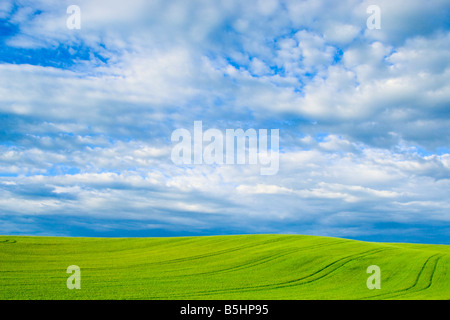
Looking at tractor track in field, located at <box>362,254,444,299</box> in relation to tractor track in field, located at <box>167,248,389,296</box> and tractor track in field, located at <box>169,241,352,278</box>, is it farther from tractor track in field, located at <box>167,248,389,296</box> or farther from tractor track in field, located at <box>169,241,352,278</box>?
tractor track in field, located at <box>169,241,352,278</box>

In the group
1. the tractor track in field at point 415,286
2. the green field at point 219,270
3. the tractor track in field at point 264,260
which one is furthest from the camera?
the tractor track in field at point 264,260

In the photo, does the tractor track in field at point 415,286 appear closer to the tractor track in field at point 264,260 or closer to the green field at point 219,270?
the green field at point 219,270

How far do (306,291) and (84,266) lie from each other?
16057mm

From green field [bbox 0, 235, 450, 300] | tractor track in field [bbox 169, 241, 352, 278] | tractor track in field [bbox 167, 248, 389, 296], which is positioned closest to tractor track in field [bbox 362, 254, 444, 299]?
green field [bbox 0, 235, 450, 300]

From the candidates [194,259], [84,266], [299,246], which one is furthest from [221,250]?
[84,266]

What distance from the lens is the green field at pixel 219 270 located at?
18.8m

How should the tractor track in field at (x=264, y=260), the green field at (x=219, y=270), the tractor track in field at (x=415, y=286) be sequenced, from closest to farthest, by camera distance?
the green field at (x=219, y=270)
the tractor track in field at (x=415, y=286)
the tractor track in field at (x=264, y=260)

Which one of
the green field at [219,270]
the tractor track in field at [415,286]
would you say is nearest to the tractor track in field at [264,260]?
the green field at [219,270]

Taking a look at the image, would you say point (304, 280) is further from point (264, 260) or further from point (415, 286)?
point (415, 286)

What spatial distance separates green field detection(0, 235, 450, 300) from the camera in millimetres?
18828

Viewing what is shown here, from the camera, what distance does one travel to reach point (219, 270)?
2570cm

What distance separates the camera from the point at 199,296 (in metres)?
18.0

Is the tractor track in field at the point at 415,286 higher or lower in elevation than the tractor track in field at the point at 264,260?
lower
